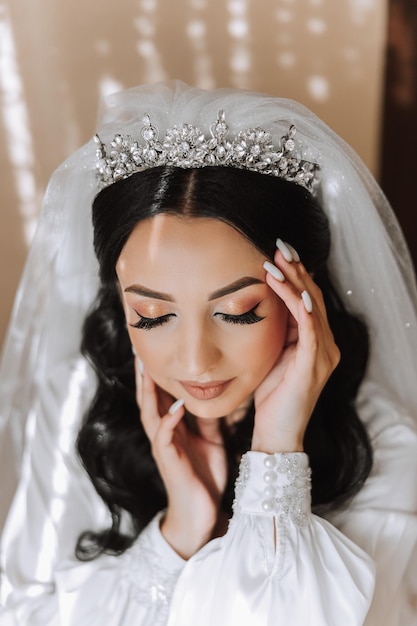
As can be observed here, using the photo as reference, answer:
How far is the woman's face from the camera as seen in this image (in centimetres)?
131

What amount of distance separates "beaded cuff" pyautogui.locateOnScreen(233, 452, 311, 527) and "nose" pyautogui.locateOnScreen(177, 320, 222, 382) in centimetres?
21

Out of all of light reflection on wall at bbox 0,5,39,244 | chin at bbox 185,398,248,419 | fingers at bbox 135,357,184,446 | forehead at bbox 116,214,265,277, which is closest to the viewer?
forehead at bbox 116,214,265,277

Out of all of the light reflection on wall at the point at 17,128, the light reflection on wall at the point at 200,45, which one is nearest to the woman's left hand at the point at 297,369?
the light reflection on wall at the point at 200,45

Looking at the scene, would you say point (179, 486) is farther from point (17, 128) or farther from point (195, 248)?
point (17, 128)

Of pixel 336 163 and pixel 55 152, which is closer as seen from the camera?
pixel 336 163

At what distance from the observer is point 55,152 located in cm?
214

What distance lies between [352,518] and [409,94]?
4.61ft

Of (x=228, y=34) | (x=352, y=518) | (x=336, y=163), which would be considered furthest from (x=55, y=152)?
(x=352, y=518)

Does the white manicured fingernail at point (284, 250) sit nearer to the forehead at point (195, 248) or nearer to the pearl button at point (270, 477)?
the forehead at point (195, 248)

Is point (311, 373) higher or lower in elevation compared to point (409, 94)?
lower

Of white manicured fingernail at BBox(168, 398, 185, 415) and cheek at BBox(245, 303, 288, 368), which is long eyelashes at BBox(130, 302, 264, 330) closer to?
cheek at BBox(245, 303, 288, 368)

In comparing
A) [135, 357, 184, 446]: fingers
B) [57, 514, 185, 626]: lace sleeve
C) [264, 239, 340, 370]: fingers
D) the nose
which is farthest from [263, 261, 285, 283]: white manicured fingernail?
[57, 514, 185, 626]: lace sleeve

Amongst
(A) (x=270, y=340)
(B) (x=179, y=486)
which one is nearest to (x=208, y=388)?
(A) (x=270, y=340)

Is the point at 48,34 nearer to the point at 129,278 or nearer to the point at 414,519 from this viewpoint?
the point at 129,278
